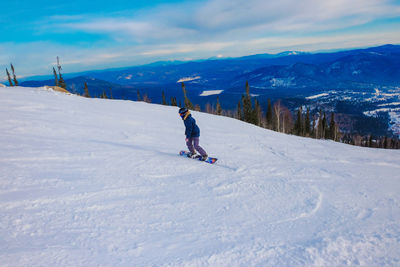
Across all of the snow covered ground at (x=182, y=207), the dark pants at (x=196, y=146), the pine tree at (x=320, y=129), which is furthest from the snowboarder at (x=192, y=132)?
the pine tree at (x=320, y=129)

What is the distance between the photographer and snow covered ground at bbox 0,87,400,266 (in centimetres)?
307

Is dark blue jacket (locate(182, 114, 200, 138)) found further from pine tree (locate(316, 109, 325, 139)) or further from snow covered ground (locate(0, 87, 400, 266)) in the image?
pine tree (locate(316, 109, 325, 139))

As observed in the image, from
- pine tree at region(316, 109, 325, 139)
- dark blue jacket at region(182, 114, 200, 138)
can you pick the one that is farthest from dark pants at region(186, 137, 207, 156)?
pine tree at region(316, 109, 325, 139)

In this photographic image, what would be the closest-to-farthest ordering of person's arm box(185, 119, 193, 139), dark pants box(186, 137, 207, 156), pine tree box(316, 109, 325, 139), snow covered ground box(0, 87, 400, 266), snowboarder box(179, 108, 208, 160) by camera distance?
snow covered ground box(0, 87, 400, 266) → snowboarder box(179, 108, 208, 160) → person's arm box(185, 119, 193, 139) → dark pants box(186, 137, 207, 156) → pine tree box(316, 109, 325, 139)

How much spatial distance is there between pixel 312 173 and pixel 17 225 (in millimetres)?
7631

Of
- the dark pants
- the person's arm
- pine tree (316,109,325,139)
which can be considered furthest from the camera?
pine tree (316,109,325,139)

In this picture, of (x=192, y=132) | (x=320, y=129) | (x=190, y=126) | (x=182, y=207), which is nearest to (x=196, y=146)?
(x=192, y=132)

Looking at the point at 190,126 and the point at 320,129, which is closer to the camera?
the point at 190,126

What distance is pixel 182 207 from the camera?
4.40m

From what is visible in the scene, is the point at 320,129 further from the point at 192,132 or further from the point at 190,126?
the point at 190,126

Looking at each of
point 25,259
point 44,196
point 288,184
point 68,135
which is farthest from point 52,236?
point 68,135

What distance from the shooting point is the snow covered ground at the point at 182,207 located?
10.1ft

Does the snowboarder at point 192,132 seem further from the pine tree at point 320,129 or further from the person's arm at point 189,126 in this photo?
the pine tree at point 320,129

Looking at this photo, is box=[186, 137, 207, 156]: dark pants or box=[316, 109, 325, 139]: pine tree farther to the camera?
box=[316, 109, 325, 139]: pine tree
